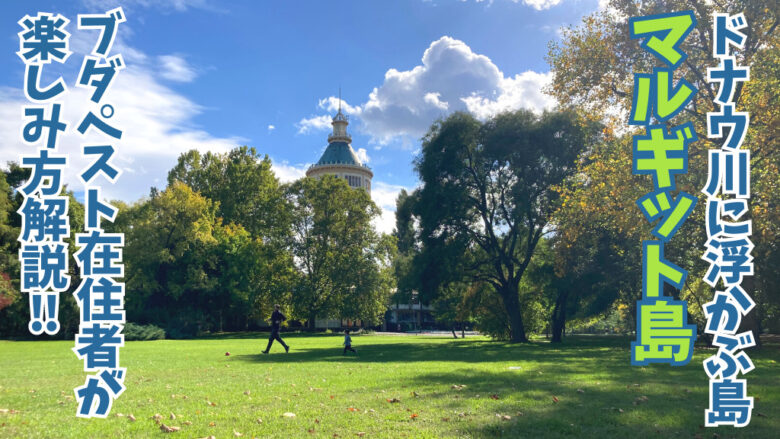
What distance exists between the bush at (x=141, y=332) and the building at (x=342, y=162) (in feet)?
252

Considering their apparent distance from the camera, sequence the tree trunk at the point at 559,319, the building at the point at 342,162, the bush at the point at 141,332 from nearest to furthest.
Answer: the bush at the point at 141,332 < the tree trunk at the point at 559,319 < the building at the point at 342,162

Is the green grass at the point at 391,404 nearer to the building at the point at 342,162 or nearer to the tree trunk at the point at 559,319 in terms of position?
the tree trunk at the point at 559,319

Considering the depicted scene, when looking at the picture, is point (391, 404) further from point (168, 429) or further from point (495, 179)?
point (495, 179)

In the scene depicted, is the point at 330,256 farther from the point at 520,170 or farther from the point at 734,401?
the point at 734,401

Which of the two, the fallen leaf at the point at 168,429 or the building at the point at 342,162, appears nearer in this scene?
the fallen leaf at the point at 168,429

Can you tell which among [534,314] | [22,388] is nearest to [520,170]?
[534,314]

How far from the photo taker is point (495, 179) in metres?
37.4

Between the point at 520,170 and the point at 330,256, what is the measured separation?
28.0m

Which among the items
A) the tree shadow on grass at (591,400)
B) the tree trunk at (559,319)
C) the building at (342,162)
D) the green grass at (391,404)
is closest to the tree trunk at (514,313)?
the tree trunk at (559,319)

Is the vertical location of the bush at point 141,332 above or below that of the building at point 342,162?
below

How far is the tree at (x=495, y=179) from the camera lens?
115 ft

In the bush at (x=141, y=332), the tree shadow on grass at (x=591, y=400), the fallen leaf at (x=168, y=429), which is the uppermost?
the fallen leaf at (x=168, y=429)

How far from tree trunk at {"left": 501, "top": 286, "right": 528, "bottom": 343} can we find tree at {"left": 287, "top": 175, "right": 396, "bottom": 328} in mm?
21786

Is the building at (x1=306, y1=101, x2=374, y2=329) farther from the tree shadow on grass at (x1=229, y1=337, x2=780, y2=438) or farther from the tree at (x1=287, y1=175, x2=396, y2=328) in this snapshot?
the tree shadow on grass at (x1=229, y1=337, x2=780, y2=438)
